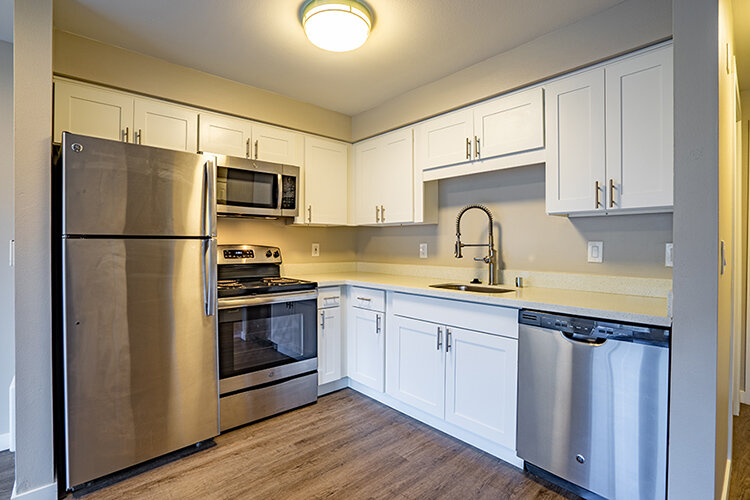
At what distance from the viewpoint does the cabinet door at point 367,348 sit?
2738 millimetres

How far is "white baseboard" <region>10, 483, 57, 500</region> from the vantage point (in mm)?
1666

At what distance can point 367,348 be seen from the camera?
2852mm

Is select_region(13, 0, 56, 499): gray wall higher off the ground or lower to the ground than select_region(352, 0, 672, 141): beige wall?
lower

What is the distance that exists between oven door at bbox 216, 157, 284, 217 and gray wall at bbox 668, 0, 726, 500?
2425mm

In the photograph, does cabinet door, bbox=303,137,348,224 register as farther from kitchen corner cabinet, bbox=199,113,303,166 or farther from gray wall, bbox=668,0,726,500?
gray wall, bbox=668,0,726,500

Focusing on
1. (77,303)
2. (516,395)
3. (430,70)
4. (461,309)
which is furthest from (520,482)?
(430,70)

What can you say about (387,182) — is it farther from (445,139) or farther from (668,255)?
(668,255)

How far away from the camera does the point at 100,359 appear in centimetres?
183

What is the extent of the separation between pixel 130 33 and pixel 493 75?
7.15 feet

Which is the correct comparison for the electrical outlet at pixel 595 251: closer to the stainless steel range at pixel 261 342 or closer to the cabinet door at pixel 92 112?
the stainless steel range at pixel 261 342

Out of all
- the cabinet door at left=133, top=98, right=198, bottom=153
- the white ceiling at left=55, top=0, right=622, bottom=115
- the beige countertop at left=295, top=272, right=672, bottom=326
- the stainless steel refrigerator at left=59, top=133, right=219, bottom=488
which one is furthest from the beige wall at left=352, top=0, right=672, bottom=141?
the stainless steel refrigerator at left=59, top=133, right=219, bottom=488

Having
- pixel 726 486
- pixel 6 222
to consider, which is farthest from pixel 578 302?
pixel 6 222

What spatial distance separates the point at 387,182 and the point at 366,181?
282mm

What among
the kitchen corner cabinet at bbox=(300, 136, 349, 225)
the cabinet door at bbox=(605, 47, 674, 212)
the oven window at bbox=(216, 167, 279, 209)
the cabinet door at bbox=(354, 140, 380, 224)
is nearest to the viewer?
the cabinet door at bbox=(605, 47, 674, 212)
